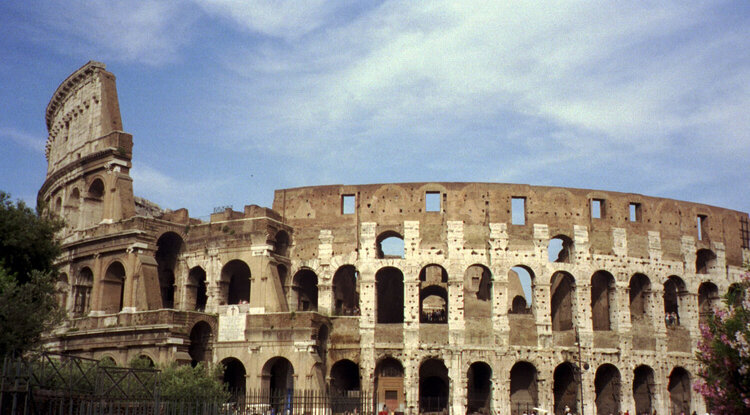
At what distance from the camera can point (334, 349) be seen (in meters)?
33.2

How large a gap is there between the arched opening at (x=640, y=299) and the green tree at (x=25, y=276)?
24714 mm

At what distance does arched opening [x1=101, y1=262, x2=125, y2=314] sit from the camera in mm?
33750

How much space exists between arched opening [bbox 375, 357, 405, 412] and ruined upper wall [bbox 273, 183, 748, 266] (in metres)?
5.50

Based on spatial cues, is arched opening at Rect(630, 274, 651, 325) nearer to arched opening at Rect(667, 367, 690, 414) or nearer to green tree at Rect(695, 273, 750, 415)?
arched opening at Rect(667, 367, 690, 414)

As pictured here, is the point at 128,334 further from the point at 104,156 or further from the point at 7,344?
the point at 7,344

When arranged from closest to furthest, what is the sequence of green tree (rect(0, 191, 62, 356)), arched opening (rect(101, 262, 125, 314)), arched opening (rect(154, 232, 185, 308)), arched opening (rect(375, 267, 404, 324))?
green tree (rect(0, 191, 62, 356))
arched opening (rect(101, 262, 125, 314))
arched opening (rect(154, 232, 185, 308))
arched opening (rect(375, 267, 404, 324))

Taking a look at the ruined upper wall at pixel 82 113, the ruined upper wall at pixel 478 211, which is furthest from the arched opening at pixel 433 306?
the ruined upper wall at pixel 82 113

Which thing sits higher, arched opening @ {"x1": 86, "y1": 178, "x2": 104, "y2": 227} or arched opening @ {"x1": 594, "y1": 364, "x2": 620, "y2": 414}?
arched opening @ {"x1": 86, "y1": 178, "x2": 104, "y2": 227}

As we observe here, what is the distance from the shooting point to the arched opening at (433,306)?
129ft

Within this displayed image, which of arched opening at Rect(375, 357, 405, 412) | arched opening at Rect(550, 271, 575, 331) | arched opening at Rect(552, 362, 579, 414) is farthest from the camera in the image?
arched opening at Rect(550, 271, 575, 331)

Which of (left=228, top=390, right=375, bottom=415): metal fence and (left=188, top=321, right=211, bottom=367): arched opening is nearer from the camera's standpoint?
(left=228, top=390, right=375, bottom=415): metal fence

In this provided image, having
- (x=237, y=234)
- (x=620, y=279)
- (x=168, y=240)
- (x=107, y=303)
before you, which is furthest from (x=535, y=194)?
(x=107, y=303)

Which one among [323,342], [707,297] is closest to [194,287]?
[323,342]

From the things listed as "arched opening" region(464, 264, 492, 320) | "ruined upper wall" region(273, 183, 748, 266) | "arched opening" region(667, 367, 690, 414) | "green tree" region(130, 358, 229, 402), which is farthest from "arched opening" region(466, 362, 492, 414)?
"green tree" region(130, 358, 229, 402)
